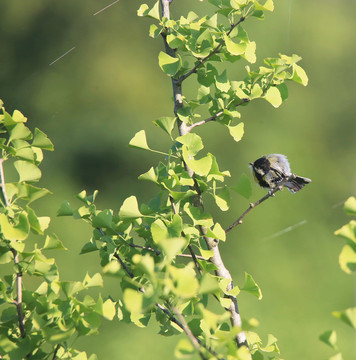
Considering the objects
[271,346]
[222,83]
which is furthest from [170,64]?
[271,346]

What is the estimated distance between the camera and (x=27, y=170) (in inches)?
27.3

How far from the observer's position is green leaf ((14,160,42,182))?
27.1 inches

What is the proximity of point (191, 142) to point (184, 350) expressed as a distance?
0.32 meters

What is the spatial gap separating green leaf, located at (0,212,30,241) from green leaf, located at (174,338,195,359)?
23 cm

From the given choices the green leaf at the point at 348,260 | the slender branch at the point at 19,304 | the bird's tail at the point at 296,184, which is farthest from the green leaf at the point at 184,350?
the bird's tail at the point at 296,184

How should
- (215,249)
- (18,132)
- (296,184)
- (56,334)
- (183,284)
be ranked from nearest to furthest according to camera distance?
1. (183,284)
2. (56,334)
3. (18,132)
4. (215,249)
5. (296,184)

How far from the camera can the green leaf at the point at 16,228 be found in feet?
1.98

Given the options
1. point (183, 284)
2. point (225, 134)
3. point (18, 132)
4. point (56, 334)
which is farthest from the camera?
point (225, 134)

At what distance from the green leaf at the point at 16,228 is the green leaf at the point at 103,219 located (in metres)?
0.13

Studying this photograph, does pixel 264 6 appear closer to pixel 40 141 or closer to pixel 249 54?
pixel 249 54

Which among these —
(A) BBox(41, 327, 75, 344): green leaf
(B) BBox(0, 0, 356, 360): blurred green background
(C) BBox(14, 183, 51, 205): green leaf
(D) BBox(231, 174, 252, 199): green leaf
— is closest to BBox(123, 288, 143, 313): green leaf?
(A) BBox(41, 327, 75, 344): green leaf

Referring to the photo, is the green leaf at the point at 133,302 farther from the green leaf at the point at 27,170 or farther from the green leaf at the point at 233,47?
the green leaf at the point at 233,47

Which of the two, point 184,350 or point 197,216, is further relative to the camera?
point 197,216

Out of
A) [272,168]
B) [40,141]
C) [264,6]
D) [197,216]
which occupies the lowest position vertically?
[272,168]
